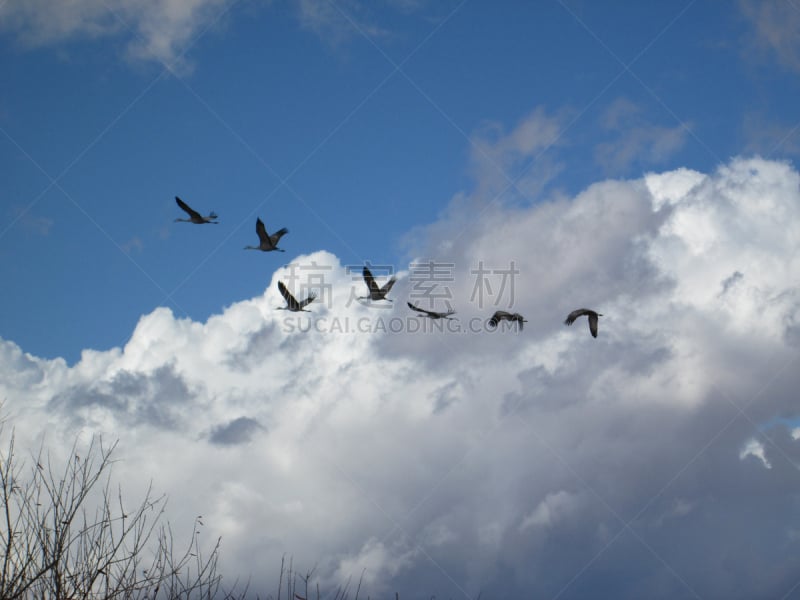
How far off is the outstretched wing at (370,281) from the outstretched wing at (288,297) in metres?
2.81

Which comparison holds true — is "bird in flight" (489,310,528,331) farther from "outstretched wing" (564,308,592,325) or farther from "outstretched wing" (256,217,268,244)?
"outstretched wing" (256,217,268,244)

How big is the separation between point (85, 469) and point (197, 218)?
1978cm

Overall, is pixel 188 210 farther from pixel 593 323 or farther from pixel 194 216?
pixel 593 323

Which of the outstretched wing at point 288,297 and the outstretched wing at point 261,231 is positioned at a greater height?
the outstretched wing at point 261,231

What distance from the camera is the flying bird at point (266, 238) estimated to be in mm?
28400

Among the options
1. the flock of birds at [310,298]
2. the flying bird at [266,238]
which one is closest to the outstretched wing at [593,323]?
the flock of birds at [310,298]

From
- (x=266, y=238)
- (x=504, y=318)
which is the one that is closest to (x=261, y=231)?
(x=266, y=238)

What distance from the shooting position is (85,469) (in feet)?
37.0

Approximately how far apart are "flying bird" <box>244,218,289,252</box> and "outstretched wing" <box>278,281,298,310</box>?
2200mm

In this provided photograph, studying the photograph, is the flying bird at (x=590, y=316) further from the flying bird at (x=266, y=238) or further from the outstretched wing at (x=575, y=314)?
the flying bird at (x=266, y=238)

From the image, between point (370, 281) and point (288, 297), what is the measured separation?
315cm

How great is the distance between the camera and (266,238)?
29.2 meters

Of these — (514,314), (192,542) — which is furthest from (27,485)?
(514,314)

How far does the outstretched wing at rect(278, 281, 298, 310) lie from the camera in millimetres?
27766
